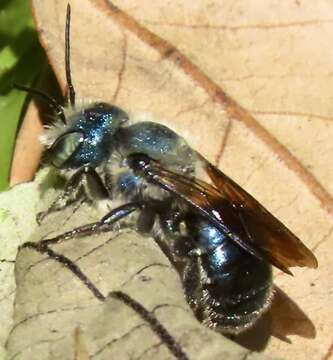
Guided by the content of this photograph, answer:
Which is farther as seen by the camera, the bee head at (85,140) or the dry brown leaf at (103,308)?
the bee head at (85,140)

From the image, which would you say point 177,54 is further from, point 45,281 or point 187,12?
point 45,281

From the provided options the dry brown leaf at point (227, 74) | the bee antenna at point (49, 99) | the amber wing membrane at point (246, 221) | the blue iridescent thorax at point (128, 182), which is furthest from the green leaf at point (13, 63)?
the amber wing membrane at point (246, 221)

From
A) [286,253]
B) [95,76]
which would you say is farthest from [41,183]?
[286,253]

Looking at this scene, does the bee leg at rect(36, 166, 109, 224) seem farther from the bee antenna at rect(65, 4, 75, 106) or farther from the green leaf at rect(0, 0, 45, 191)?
the green leaf at rect(0, 0, 45, 191)

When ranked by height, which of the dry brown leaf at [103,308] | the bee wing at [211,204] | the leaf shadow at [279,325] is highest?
the bee wing at [211,204]

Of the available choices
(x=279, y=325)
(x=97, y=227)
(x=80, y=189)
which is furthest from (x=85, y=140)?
(x=279, y=325)

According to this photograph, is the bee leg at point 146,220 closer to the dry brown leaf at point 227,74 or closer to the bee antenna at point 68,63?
the dry brown leaf at point 227,74

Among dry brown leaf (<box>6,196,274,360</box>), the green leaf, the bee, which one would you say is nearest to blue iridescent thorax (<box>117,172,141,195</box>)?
the bee
